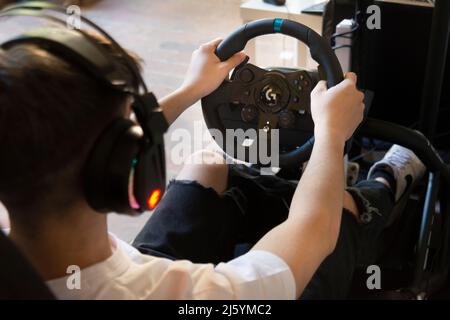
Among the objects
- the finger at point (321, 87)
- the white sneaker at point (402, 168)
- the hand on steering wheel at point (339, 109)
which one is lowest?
the white sneaker at point (402, 168)

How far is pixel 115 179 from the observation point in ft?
2.19

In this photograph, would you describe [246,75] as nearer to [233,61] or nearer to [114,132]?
[233,61]

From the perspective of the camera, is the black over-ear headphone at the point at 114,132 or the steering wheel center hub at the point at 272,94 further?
the steering wheel center hub at the point at 272,94

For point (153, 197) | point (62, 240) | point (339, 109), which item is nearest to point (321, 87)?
point (339, 109)

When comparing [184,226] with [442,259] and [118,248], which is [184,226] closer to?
[118,248]

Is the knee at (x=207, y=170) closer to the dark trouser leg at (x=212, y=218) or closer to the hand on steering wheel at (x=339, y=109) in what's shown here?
the dark trouser leg at (x=212, y=218)

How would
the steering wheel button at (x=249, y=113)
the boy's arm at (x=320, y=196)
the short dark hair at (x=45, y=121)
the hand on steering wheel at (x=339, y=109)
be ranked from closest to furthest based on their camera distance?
the short dark hair at (x=45, y=121)
the boy's arm at (x=320, y=196)
the hand on steering wheel at (x=339, y=109)
the steering wheel button at (x=249, y=113)

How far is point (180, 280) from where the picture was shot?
78 centimetres

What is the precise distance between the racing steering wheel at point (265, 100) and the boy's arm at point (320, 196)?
14 centimetres

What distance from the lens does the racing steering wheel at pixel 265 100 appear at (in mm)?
1153

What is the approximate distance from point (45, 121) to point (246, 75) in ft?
2.06

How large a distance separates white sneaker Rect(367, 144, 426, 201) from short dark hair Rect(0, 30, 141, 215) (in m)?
0.91

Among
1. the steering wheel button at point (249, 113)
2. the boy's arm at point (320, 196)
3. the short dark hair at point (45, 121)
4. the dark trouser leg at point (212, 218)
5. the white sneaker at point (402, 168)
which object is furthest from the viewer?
the white sneaker at point (402, 168)

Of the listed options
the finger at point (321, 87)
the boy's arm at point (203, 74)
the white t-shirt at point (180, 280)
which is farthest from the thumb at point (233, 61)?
the white t-shirt at point (180, 280)
